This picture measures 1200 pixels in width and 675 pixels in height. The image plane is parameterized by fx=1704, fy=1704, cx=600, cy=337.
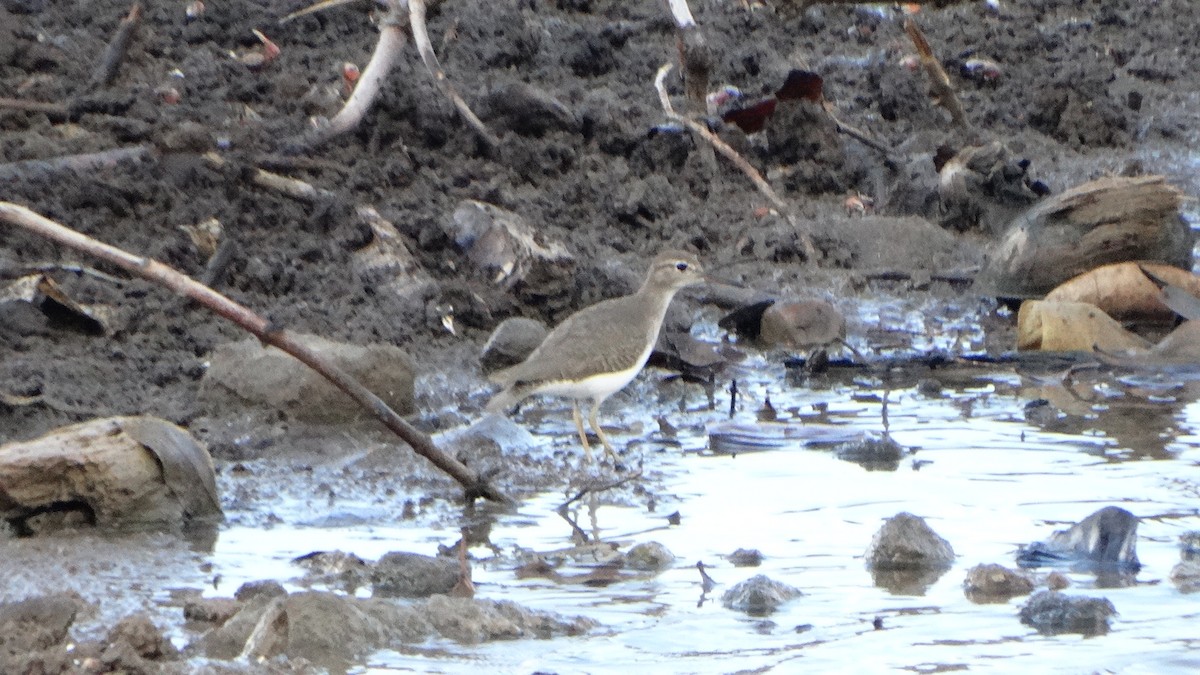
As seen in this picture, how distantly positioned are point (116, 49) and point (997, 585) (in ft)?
21.6

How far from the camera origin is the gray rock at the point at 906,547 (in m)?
5.14

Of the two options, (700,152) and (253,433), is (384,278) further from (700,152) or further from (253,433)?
(700,152)

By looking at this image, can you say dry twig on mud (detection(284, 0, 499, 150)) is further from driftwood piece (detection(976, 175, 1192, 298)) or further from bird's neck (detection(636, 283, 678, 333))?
driftwood piece (detection(976, 175, 1192, 298))

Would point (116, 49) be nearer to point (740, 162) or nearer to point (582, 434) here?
point (740, 162)

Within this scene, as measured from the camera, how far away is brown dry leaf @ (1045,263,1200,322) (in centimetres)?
845

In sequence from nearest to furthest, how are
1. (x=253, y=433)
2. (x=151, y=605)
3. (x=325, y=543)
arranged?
(x=151, y=605) → (x=325, y=543) → (x=253, y=433)

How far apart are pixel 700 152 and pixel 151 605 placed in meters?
5.87

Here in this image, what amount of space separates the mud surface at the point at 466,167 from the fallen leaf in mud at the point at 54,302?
0.19 feet

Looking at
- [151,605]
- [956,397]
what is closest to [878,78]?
[956,397]

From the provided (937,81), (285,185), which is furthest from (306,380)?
(937,81)

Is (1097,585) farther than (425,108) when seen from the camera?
No

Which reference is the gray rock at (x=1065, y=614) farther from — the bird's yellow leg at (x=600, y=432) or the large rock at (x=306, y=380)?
the large rock at (x=306, y=380)

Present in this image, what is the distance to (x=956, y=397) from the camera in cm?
757

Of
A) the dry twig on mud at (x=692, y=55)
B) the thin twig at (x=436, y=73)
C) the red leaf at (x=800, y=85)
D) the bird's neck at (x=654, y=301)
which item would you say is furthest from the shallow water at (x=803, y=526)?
the red leaf at (x=800, y=85)
